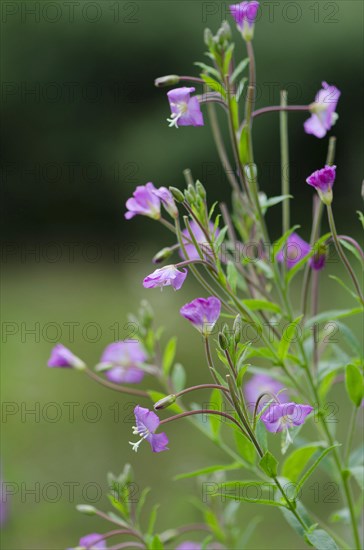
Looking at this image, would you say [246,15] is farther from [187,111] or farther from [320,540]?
[320,540]

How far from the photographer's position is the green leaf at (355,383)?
54cm

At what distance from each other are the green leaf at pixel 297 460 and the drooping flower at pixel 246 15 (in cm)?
33

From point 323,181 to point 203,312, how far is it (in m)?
0.12

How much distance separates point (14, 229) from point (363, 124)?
9.80ft

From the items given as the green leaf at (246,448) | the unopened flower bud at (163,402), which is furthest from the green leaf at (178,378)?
the unopened flower bud at (163,402)

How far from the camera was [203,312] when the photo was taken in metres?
0.49

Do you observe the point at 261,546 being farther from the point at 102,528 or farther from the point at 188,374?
the point at 188,374

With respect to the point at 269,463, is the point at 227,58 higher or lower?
higher

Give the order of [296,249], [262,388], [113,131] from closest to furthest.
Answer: [296,249]
[262,388]
[113,131]

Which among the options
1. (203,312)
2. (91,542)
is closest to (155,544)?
(91,542)

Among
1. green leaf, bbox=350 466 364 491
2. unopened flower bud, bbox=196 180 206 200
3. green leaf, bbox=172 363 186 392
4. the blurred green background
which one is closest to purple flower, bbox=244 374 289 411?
green leaf, bbox=172 363 186 392

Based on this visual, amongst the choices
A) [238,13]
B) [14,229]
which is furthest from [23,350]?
[14,229]

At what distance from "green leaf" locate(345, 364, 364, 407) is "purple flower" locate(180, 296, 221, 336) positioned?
0.11 metres

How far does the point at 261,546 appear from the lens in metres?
1.68
